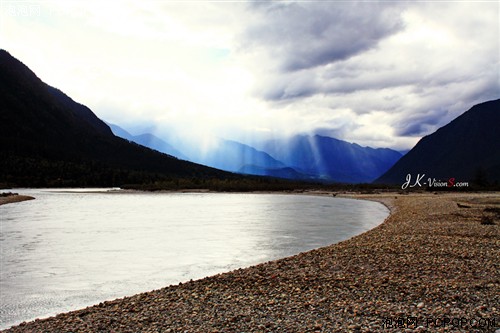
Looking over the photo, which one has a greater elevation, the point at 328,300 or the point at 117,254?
the point at 328,300

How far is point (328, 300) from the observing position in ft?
40.5

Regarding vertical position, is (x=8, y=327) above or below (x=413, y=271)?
below

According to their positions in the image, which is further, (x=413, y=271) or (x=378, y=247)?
(x=378, y=247)

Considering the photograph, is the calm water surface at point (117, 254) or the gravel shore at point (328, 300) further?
the calm water surface at point (117, 254)

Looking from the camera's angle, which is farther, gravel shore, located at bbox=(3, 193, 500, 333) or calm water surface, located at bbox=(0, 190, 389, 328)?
calm water surface, located at bbox=(0, 190, 389, 328)

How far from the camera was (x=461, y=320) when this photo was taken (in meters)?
10.2

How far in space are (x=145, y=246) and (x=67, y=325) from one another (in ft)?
56.0

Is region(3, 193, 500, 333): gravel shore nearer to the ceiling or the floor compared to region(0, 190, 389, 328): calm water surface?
nearer to the ceiling

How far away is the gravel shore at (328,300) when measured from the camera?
10367 mm

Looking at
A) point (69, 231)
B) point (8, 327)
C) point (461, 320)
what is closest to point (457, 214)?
point (461, 320)

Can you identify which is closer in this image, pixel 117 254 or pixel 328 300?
pixel 328 300

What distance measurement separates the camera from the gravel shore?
10367mm

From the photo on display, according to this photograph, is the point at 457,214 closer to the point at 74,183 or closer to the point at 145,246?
the point at 145,246

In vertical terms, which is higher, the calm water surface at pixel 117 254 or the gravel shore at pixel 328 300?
the gravel shore at pixel 328 300
